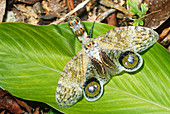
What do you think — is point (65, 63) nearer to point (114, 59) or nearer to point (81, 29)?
point (81, 29)

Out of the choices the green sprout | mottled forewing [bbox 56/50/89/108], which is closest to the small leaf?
the green sprout

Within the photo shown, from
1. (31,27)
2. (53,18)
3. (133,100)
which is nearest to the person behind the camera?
(133,100)

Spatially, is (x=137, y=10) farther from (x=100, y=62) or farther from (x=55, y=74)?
(x=55, y=74)

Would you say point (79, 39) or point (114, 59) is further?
point (79, 39)

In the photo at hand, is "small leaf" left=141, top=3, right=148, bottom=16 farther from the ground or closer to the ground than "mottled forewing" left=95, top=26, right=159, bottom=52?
farther from the ground

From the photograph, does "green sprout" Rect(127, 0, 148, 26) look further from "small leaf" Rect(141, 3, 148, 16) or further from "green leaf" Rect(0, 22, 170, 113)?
"green leaf" Rect(0, 22, 170, 113)

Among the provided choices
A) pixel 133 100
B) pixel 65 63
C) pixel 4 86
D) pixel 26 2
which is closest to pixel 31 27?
pixel 65 63
